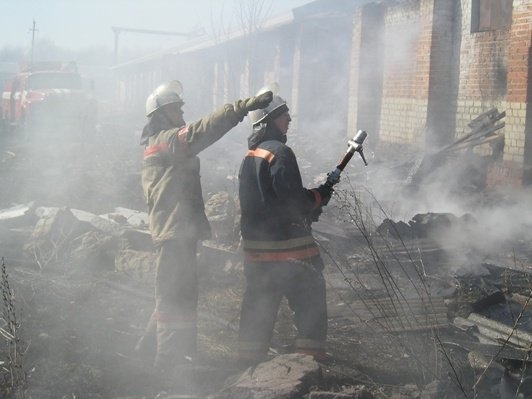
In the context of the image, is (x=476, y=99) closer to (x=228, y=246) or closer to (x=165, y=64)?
(x=228, y=246)

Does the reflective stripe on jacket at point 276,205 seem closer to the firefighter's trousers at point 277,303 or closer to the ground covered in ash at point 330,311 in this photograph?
the firefighter's trousers at point 277,303

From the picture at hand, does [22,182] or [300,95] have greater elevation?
[300,95]

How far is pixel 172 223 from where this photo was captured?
4664 mm

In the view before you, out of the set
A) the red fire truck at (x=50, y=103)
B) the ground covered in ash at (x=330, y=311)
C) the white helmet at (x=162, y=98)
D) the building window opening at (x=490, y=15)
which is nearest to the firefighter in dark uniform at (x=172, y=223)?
the white helmet at (x=162, y=98)

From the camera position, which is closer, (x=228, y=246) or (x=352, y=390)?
(x=352, y=390)

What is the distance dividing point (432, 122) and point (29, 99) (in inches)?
555

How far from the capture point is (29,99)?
67.7 ft

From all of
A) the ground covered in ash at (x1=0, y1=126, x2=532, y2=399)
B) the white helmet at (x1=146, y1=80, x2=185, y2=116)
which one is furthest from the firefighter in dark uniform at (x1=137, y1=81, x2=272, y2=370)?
the ground covered in ash at (x1=0, y1=126, x2=532, y2=399)

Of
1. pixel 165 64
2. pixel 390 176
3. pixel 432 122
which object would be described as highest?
pixel 165 64

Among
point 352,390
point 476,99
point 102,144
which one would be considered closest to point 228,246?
point 352,390

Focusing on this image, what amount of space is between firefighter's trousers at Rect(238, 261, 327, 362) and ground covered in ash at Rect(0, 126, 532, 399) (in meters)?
0.20

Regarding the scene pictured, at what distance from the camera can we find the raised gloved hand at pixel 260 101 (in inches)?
163

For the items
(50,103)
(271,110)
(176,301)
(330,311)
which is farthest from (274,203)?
(50,103)

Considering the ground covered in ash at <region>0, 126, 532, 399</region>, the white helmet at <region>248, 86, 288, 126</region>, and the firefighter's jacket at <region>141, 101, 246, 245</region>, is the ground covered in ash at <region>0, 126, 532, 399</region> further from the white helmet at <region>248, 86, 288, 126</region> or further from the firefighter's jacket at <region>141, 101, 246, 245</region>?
the firefighter's jacket at <region>141, 101, 246, 245</region>
